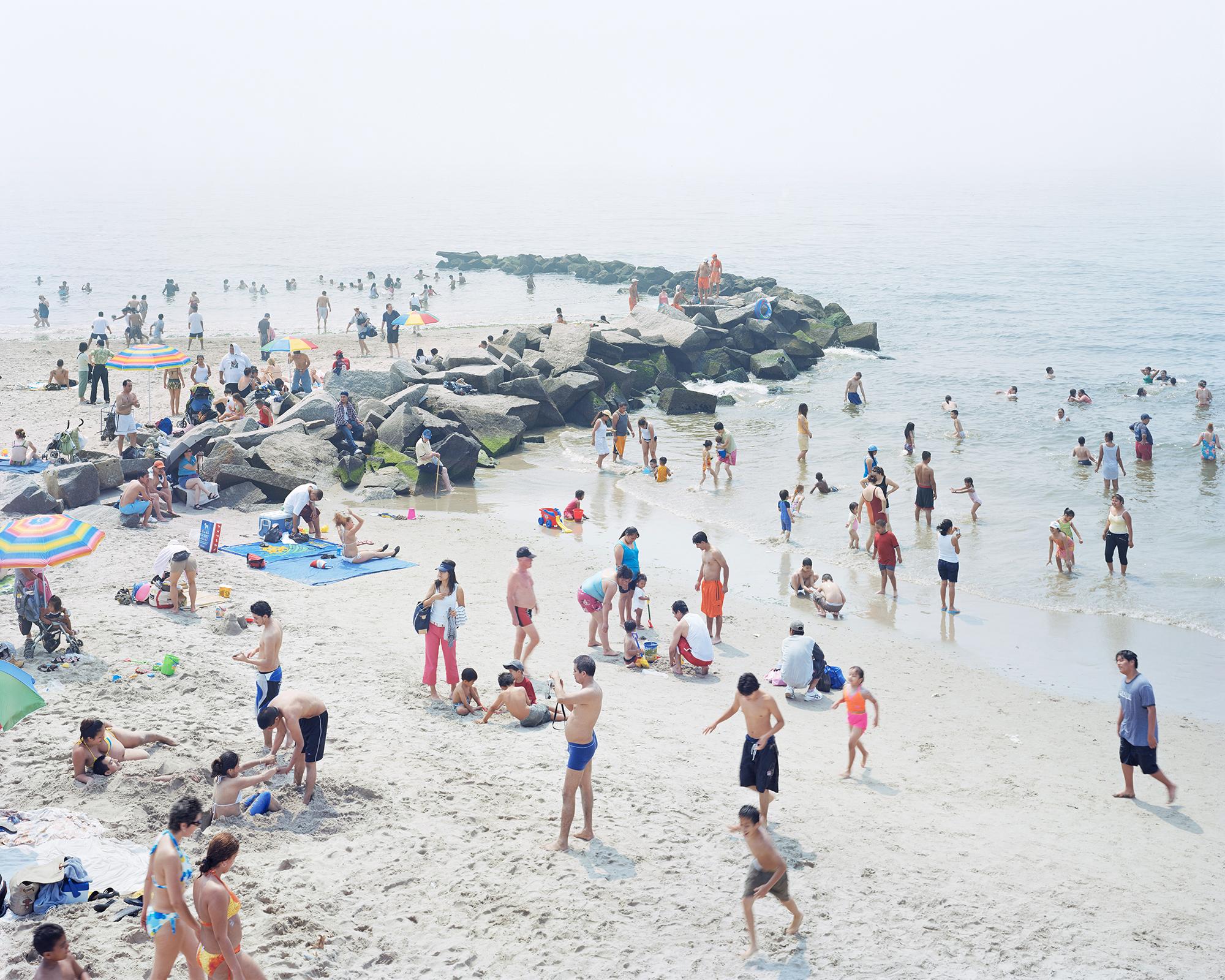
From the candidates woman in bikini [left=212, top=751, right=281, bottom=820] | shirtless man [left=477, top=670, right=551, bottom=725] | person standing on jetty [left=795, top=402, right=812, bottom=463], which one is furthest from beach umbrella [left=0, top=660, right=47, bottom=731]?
person standing on jetty [left=795, top=402, right=812, bottom=463]

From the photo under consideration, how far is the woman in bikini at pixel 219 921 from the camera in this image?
223 inches

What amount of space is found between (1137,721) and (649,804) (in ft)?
14.8

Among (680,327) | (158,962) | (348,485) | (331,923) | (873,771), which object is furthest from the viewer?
(680,327)

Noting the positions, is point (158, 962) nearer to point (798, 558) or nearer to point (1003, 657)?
point (1003, 657)

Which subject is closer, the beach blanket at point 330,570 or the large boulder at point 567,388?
the beach blanket at point 330,570

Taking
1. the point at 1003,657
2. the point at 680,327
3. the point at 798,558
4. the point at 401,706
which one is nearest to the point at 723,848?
the point at 401,706

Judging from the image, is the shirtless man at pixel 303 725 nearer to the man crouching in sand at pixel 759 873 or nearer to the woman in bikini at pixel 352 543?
the man crouching in sand at pixel 759 873

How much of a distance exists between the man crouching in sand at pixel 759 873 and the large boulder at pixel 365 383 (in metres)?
17.0

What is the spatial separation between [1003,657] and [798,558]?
4.35 metres

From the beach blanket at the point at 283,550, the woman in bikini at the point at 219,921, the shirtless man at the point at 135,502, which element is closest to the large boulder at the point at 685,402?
the beach blanket at the point at 283,550

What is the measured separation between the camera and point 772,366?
31734 mm

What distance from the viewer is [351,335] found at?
1361 inches

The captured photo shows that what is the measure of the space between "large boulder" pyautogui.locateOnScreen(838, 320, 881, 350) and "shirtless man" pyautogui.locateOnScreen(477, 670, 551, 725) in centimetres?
2955

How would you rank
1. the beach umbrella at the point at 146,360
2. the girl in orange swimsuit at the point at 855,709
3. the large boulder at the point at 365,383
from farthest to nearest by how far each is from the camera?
the large boulder at the point at 365,383 < the beach umbrella at the point at 146,360 < the girl in orange swimsuit at the point at 855,709
